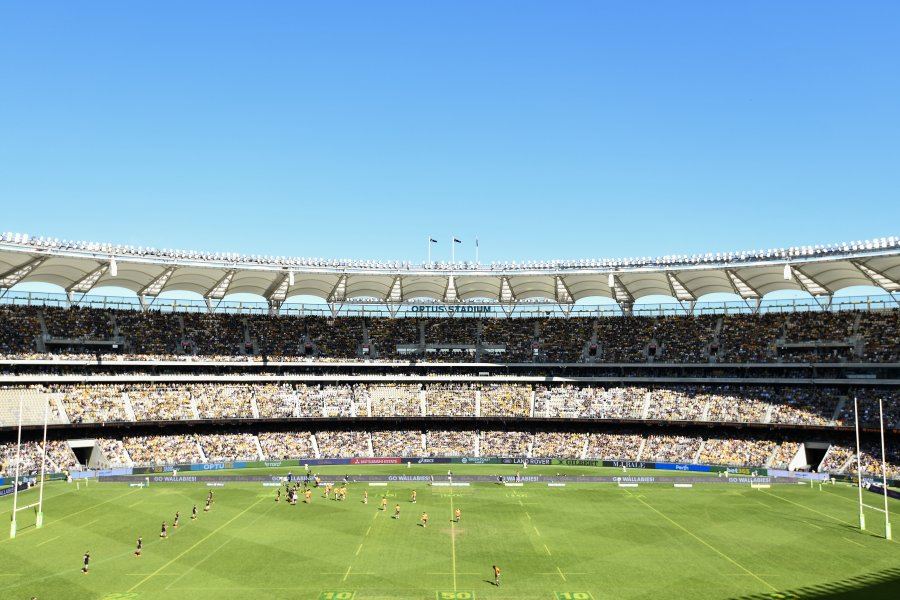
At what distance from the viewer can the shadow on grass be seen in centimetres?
3259

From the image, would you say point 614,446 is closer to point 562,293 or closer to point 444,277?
point 562,293

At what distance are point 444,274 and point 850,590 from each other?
5038 cm

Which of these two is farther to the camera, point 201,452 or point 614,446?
point 614,446

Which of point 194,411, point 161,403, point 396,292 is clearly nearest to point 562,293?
point 396,292

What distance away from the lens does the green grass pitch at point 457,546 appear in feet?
111

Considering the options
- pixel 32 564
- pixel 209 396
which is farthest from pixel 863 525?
pixel 209 396

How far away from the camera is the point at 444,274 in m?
76.8

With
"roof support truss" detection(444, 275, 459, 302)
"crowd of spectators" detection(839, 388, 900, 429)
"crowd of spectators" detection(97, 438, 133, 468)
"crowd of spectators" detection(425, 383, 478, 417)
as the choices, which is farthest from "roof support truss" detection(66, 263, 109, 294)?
"crowd of spectators" detection(839, 388, 900, 429)

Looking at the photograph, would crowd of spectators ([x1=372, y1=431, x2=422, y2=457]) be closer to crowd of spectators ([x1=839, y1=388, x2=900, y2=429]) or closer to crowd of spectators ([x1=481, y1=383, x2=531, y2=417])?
crowd of spectators ([x1=481, y1=383, x2=531, y2=417])

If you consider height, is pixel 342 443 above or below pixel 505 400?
below

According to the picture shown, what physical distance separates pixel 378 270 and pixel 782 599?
52.8m

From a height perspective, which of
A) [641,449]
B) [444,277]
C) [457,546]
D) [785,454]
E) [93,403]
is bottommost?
[457,546]

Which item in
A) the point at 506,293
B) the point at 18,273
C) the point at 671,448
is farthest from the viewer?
the point at 506,293

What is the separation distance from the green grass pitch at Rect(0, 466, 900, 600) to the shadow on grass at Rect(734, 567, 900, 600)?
13 cm
